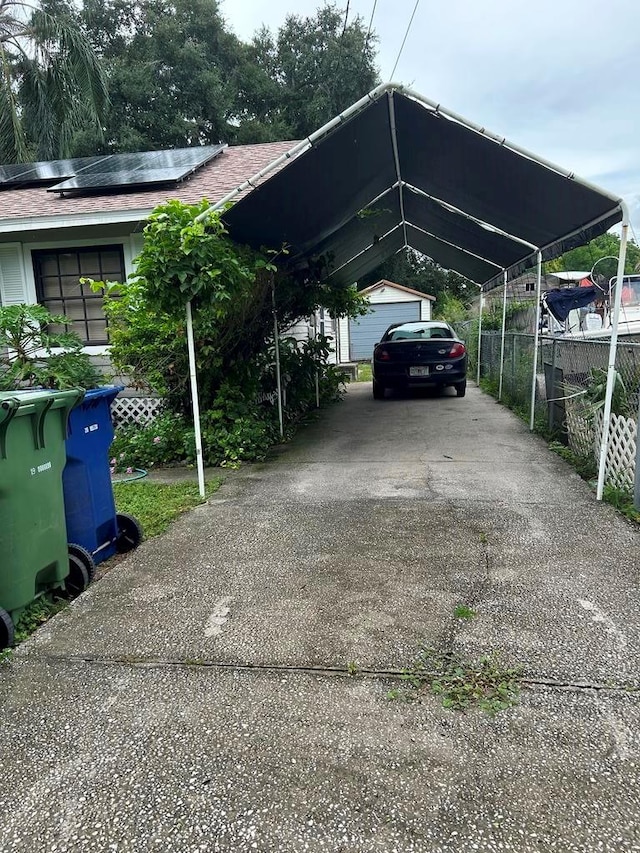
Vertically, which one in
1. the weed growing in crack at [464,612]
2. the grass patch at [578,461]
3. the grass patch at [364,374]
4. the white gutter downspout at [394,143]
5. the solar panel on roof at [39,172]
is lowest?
the weed growing in crack at [464,612]

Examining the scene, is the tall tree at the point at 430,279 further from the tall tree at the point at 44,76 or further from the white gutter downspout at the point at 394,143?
the white gutter downspout at the point at 394,143

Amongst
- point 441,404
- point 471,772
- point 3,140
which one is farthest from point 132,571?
point 3,140

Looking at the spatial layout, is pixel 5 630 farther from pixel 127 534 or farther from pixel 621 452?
pixel 621 452

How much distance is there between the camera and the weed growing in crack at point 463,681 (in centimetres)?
246

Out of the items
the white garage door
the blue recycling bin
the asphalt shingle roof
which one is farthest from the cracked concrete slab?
the white garage door

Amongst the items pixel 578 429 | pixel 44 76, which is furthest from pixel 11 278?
pixel 44 76

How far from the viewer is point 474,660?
275cm

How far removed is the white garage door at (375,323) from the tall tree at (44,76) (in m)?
11.9

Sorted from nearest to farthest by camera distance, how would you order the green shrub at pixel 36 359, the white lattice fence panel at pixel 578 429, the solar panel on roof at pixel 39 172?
the white lattice fence panel at pixel 578 429 → the green shrub at pixel 36 359 → the solar panel on roof at pixel 39 172

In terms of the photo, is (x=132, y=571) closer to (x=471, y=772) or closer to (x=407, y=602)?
(x=407, y=602)

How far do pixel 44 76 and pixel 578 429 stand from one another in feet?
48.0

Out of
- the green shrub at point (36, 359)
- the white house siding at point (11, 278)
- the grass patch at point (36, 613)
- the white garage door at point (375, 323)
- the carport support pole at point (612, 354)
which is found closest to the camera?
the grass patch at point (36, 613)

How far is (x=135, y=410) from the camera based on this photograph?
27.5ft

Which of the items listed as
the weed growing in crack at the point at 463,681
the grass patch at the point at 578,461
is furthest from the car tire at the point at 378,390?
the weed growing in crack at the point at 463,681
